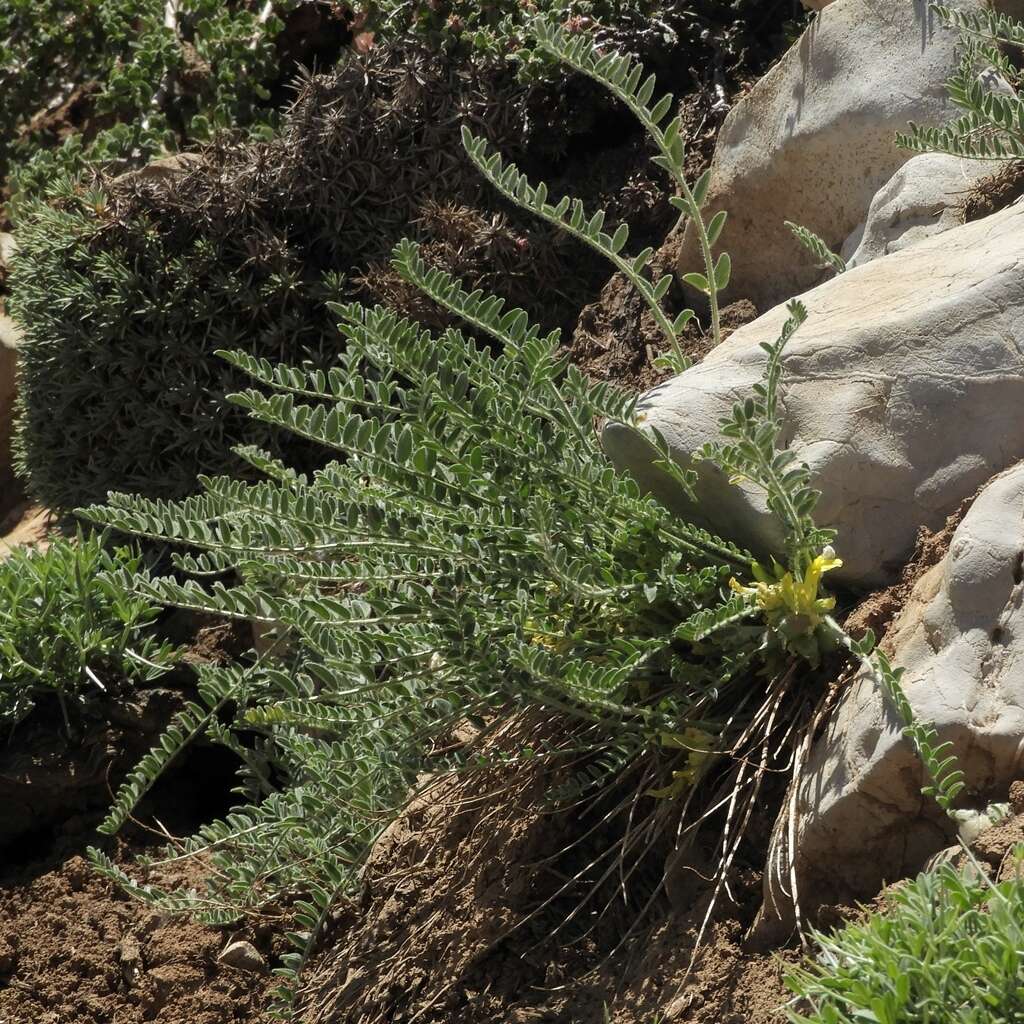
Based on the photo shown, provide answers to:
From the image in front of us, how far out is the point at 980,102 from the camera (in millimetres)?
2557

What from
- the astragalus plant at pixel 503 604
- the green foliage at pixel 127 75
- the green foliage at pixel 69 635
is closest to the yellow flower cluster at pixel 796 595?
the astragalus plant at pixel 503 604

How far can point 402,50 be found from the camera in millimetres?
4457

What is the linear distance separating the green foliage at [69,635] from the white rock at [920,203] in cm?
192

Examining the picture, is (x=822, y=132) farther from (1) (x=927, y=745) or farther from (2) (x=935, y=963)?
(2) (x=935, y=963)

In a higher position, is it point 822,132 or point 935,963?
point 822,132

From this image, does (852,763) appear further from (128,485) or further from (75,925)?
(128,485)

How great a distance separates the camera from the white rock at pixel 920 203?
304cm

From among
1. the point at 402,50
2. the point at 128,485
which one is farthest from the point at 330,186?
the point at 128,485

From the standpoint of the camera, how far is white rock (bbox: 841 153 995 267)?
3.04 metres

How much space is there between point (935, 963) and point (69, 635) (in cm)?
235

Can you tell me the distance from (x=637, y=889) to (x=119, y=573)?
1.54 meters

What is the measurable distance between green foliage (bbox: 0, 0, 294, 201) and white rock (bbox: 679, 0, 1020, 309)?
1.87m

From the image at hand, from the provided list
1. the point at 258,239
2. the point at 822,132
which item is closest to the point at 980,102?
the point at 822,132

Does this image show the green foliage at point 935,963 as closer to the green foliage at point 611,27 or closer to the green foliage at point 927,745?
the green foliage at point 927,745
